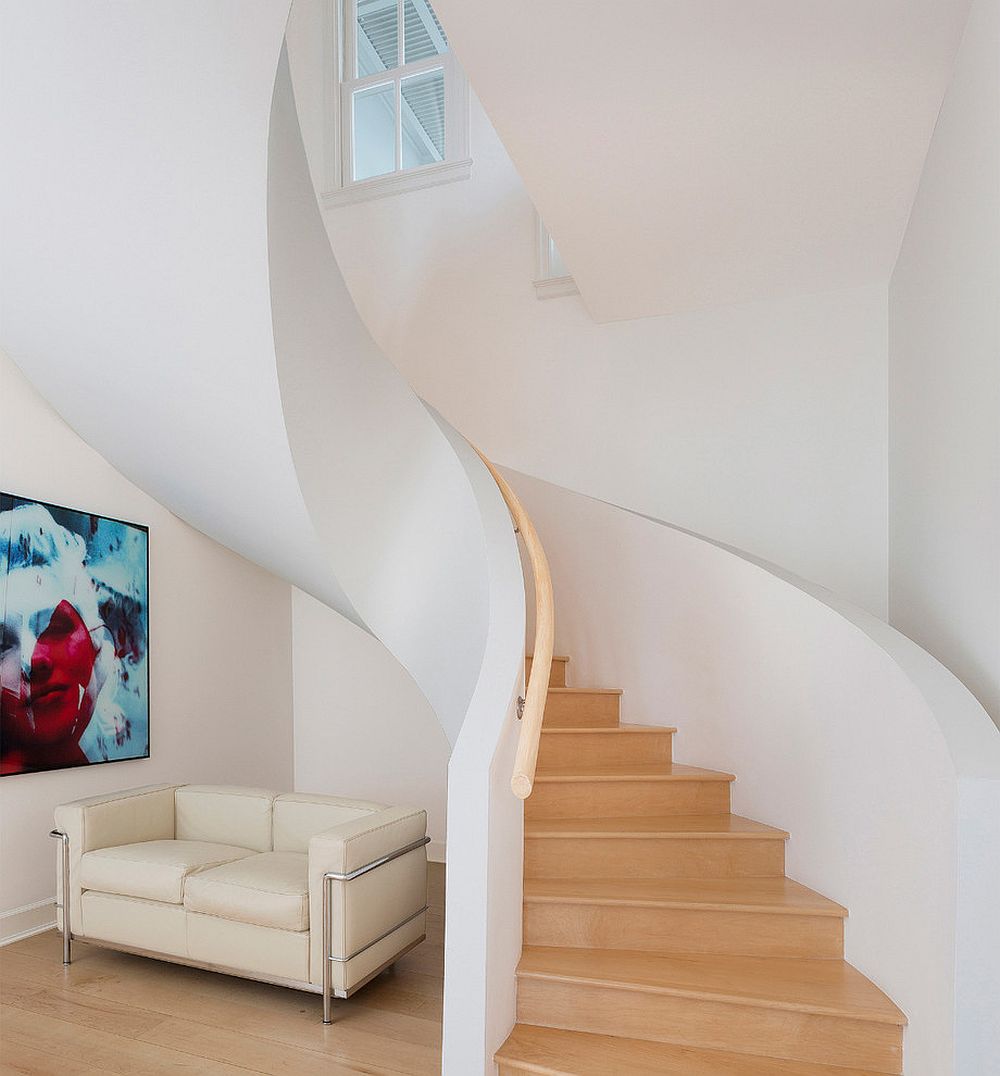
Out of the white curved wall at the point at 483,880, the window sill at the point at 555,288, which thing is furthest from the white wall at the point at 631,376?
the white curved wall at the point at 483,880

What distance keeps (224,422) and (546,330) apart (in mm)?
2776

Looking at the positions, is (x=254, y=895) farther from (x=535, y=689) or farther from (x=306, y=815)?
(x=535, y=689)

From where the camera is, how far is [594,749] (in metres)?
4.28

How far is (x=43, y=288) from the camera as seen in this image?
4.05 m

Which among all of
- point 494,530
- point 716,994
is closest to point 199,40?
point 494,530

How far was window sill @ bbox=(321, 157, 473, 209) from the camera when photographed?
6691 mm

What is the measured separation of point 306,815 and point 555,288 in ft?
12.7

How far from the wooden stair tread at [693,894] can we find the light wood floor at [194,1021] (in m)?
0.77

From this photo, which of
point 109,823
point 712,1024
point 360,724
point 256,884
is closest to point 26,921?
point 109,823

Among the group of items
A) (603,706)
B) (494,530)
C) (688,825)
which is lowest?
(688,825)

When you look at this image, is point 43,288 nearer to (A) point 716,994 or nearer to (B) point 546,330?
(B) point 546,330

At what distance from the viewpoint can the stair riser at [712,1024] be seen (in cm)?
273

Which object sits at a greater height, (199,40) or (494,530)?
(199,40)

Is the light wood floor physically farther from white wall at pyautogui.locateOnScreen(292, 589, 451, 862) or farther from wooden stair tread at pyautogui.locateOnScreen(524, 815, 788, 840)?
white wall at pyautogui.locateOnScreen(292, 589, 451, 862)
